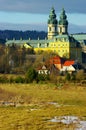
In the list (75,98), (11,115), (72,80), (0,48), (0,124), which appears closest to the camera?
(0,124)

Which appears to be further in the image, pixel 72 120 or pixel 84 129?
pixel 72 120

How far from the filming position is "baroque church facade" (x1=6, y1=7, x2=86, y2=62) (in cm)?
13312

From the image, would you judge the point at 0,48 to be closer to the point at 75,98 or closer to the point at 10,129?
the point at 75,98

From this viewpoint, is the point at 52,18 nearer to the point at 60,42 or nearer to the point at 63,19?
the point at 63,19

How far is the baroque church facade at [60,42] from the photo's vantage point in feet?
437

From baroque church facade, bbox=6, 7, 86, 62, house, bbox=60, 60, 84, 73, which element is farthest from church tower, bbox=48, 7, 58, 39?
house, bbox=60, 60, 84, 73

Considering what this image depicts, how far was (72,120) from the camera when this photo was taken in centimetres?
2189

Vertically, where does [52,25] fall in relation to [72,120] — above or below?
above

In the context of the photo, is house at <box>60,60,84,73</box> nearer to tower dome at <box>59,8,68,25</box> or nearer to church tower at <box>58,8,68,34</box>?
church tower at <box>58,8,68,34</box>

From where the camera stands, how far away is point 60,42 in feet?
443

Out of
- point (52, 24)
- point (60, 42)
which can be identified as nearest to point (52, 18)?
point (52, 24)

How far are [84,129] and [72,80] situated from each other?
4048 cm

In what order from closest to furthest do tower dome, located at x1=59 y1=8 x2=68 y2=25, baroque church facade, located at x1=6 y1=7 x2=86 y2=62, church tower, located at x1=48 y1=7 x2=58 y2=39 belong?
baroque church facade, located at x1=6 y1=7 x2=86 y2=62, church tower, located at x1=48 y1=7 x2=58 y2=39, tower dome, located at x1=59 y1=8 x2=68 y2=25

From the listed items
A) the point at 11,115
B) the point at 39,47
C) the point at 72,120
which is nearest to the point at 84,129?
the point at 72,120
